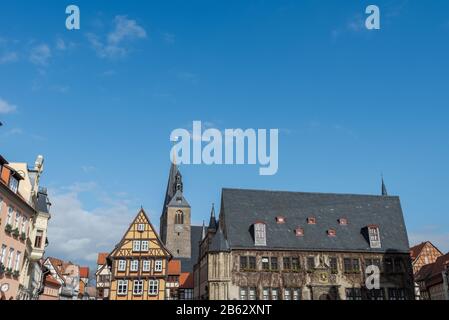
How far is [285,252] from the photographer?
145ft

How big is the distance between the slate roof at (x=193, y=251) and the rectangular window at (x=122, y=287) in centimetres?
3824

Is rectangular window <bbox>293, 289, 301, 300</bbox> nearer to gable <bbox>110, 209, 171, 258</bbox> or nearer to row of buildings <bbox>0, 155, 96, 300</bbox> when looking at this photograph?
gable <bbox>110, 209, 171, 258</bbox>

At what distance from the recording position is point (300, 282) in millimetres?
42844

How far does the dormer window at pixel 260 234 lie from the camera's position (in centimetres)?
4403

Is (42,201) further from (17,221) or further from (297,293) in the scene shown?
(297,293)

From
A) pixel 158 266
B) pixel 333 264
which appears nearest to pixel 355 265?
pixel 333 264

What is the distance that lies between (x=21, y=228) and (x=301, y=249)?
26767 mm

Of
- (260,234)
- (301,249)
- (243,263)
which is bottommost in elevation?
(243,263)

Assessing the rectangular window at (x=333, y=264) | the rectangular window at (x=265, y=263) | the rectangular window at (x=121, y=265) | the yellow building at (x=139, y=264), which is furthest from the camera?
the rectangular window at (x=121, y=265)

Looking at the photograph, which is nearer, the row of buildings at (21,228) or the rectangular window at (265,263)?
the row of buildings at (21,228)

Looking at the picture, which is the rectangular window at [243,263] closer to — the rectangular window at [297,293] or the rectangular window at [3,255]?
the rectangular window at [297,293]

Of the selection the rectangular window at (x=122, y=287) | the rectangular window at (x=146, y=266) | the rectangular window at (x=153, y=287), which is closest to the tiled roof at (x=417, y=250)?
the rectangular window at (x=153, y=287)
